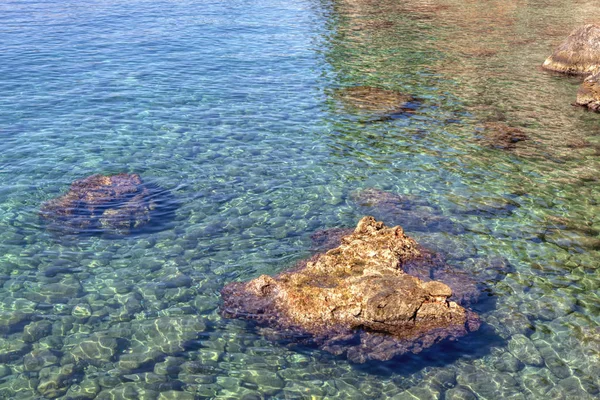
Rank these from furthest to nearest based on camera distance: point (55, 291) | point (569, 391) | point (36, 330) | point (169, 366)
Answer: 1. point (55, 291)
2. point (36, 330)
3. point (169, 366)
4. point (569, 391)

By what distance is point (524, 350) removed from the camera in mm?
12016

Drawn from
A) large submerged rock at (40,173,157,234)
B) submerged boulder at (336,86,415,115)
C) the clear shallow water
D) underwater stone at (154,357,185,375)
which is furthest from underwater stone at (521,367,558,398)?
submerged boulder at (336,86,415,115)

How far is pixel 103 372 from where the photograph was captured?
11.2 metres

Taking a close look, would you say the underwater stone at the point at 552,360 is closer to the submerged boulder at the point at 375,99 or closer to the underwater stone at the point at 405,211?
the underwater stone at the point at 405,211

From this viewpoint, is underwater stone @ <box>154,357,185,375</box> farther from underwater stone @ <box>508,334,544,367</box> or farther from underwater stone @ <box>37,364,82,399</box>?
underwater stone @ <box>508,334,544,367</box>

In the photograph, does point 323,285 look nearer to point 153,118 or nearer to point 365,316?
point 365,316

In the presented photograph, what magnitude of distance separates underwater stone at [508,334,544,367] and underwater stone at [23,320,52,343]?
9.53 m

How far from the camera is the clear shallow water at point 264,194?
450 inches

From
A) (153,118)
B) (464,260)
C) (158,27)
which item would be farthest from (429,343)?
(158,27)

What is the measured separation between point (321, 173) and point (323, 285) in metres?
7.45

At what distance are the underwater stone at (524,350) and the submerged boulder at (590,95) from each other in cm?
1724

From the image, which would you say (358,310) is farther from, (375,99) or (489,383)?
(375,99)

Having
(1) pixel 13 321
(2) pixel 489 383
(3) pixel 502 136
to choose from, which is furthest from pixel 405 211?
(1) pixel 13 321

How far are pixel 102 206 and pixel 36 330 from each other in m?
5.27
